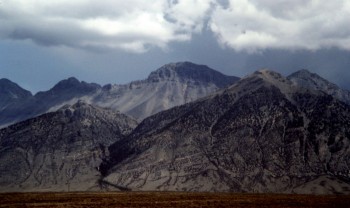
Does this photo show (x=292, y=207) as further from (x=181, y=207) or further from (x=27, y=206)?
(x=27, y=206)

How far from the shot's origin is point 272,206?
383 feet

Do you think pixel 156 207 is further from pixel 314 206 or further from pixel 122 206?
pixel 314 206

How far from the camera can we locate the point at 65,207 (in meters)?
109

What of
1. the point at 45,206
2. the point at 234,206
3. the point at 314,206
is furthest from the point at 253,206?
the point at 45,206

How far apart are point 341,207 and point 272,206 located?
15.4 metres

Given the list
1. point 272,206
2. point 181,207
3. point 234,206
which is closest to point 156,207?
point 181,207

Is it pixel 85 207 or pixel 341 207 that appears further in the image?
pixel 341 207

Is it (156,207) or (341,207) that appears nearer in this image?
(156,207)

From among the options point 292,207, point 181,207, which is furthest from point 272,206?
point 181,207

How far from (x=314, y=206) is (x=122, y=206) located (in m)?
45.3

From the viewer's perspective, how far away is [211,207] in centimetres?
11100

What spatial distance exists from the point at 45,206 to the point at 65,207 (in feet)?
20.4

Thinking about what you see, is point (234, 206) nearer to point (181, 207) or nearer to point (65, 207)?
point (181, 207)

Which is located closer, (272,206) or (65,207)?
(65,207)
